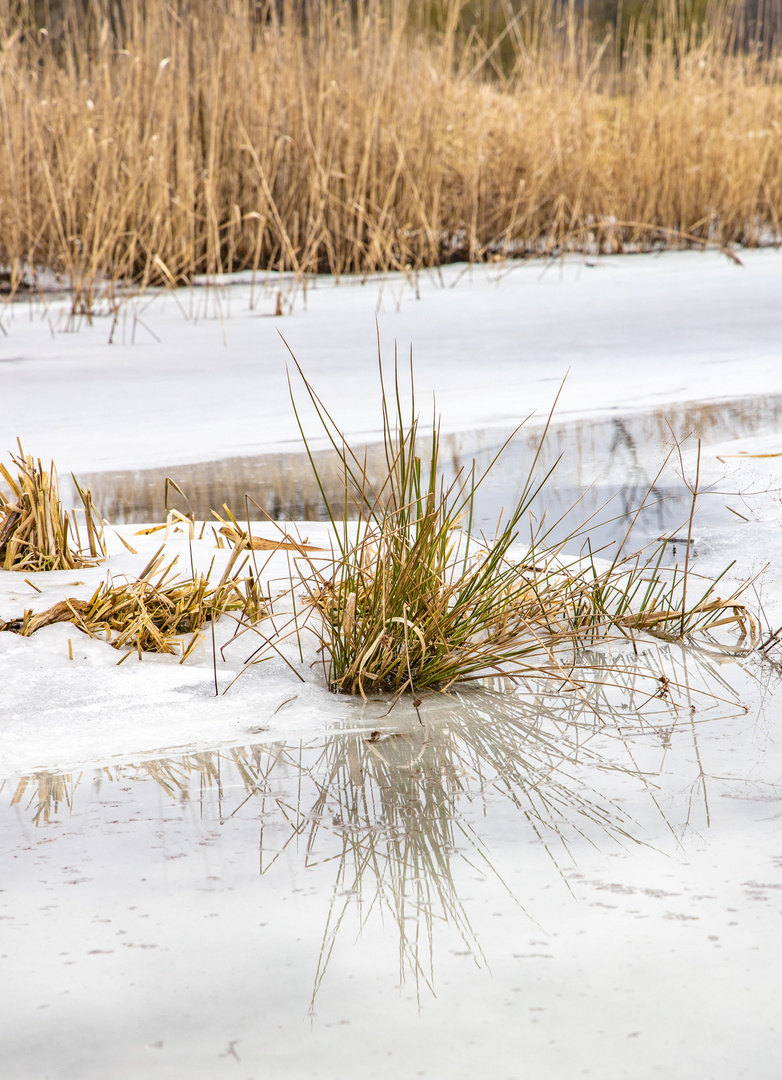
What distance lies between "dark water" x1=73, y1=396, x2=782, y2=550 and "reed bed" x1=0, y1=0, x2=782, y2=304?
6.58ft

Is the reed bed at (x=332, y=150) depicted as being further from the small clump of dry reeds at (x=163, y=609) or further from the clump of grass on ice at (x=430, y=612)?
the clump of grass on ice at (x=430, y=612)

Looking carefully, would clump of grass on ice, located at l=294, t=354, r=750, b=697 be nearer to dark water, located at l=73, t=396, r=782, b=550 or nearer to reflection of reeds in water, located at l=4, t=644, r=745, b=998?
reflection of reeds in water, located at l=4, t=644, r=745, b=998

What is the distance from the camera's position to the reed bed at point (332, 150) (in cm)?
459

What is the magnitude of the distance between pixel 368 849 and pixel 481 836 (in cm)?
11

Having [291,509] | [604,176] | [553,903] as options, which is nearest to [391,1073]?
[553,903]

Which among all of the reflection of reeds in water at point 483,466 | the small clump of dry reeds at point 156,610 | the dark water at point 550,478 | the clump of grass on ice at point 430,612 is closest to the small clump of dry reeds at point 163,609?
the small clump of dry reeds at point 156,610

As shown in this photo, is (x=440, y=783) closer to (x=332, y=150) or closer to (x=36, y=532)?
(x=36, y=532)

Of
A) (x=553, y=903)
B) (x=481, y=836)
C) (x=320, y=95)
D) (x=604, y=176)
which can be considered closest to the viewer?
(x=553, y=903)

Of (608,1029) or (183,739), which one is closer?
(608,1029)

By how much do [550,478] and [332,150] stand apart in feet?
10.5

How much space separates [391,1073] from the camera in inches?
28.3

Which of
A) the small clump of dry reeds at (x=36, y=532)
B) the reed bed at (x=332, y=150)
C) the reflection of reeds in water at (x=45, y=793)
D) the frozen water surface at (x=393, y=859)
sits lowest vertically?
the reflection of reeds in water at (x=45, y=793)

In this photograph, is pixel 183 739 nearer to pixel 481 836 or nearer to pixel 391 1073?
pixel 481 836

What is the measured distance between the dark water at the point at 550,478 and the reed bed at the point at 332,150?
6.58 feet
